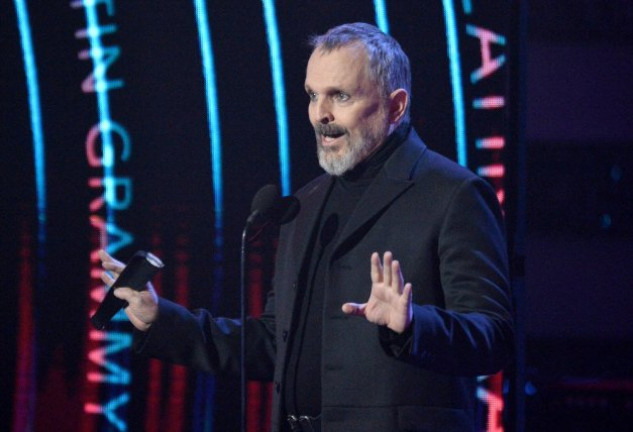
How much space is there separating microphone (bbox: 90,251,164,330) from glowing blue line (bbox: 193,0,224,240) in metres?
1.03

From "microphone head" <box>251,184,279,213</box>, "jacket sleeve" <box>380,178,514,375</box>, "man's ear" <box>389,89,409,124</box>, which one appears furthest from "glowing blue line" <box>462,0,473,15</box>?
"microphone head" <box>251,184,279,213</box>

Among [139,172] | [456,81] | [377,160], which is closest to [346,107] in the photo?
[377,160]

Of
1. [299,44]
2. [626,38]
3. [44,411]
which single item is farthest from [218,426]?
[626,38]

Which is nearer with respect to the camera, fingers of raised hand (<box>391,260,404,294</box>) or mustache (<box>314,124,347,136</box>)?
fingers of raised hand (<box>391,260,404,294</box>)

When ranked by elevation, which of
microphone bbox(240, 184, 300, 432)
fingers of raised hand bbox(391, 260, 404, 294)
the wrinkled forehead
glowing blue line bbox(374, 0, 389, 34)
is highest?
glowing blue line bbox(374, 0, 389, 34)

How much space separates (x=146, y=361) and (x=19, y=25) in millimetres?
1369

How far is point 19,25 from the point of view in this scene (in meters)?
3.19

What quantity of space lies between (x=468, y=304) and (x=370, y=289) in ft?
0.88

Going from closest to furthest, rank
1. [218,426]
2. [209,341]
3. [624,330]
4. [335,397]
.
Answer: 1. [335,397]
2. [209,341]
3. [624,330]
4. [218,426]

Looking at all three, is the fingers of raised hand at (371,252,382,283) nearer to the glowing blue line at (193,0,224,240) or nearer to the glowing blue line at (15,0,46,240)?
the glowing blue line at (193,0,224,240)

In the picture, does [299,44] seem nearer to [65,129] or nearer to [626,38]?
[65,129]

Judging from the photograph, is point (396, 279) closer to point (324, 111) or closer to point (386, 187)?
point (386, 187)

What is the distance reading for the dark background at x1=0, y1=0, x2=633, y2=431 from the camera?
2963mm

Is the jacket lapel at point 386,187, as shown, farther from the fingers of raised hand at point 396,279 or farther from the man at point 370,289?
the fingers of raised hand at point 396,279
